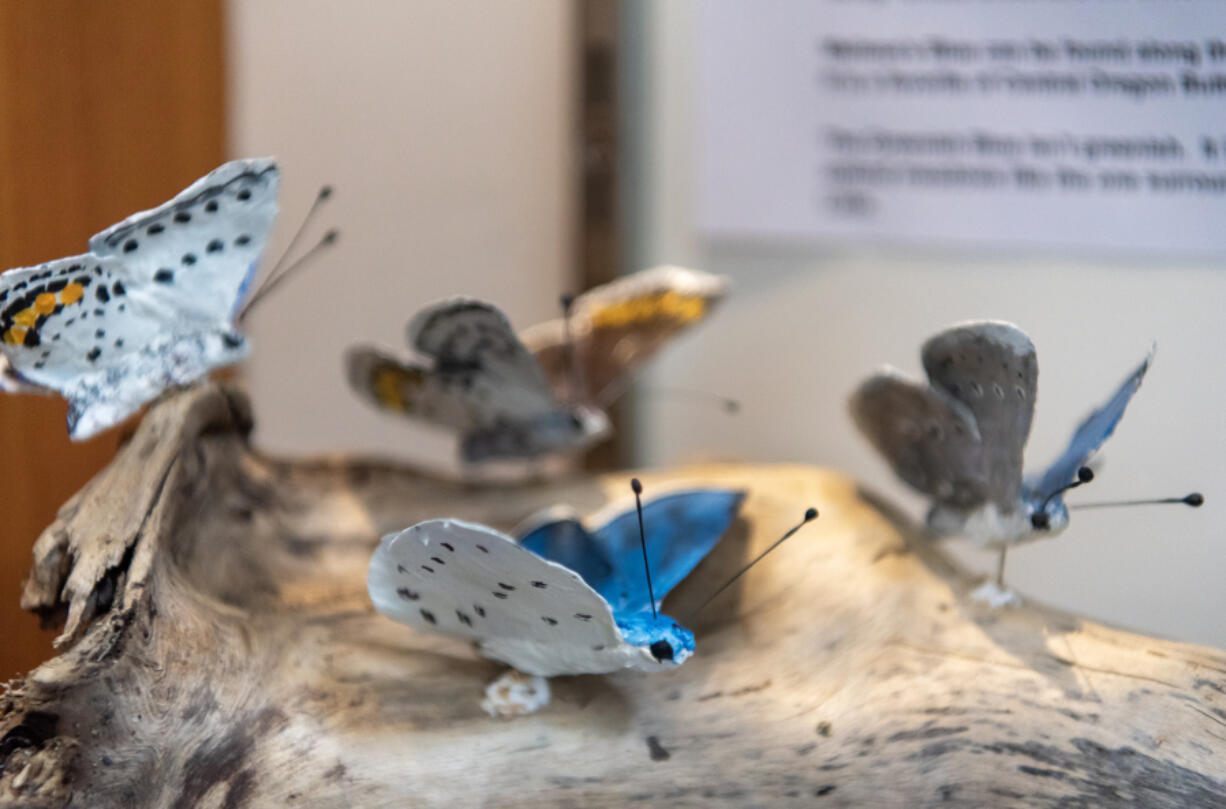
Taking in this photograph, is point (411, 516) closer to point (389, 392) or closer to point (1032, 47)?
point (389, 392)

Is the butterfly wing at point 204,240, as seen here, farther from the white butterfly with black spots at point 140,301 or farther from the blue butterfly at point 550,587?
the blue butterfly at point 550,587

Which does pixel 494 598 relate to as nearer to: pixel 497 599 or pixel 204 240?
pixel 497 599

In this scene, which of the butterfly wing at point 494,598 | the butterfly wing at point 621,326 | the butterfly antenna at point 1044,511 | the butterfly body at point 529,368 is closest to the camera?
the butterfly wing at point 494,598

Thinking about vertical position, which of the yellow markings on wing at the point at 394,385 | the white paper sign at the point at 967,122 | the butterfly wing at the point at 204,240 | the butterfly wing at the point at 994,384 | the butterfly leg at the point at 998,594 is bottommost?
the butterfly leg at the point at 998,594

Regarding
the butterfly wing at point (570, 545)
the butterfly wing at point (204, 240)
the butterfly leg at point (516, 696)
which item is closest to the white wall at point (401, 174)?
the butterfly wing at point (204, 240)

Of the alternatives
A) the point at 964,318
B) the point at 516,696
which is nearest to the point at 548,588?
the point at 516,696
